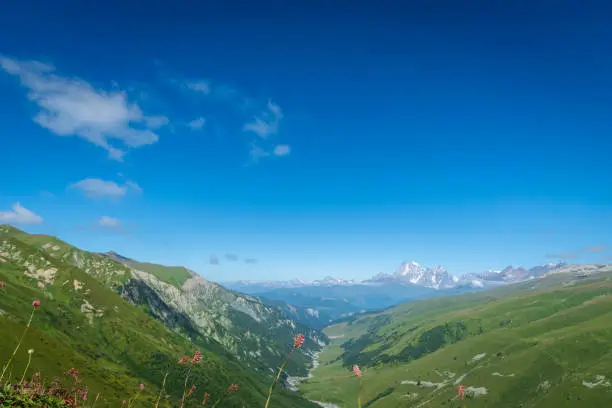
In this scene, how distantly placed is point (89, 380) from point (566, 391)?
243 m

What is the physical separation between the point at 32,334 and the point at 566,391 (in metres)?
278

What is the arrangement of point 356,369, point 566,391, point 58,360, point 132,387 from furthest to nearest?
Result: point 566,391 < point 132,387 < point 58,360 < point 356,369

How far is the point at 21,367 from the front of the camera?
114875 mm

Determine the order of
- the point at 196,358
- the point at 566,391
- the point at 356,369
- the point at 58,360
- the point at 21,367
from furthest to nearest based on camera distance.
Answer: the point at 566,391, the point at 58,360, the point at 21,367, the point at 196,358, the point at 356,369

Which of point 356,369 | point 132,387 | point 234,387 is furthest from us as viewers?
point 132,387

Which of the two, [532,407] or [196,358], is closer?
[196,358]

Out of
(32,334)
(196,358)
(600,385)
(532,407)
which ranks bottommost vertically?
(532,407)

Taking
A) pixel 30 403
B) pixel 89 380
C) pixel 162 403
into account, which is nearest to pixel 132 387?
Result: pixel 162 403

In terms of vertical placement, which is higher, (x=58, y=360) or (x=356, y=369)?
(x=356, y=369)

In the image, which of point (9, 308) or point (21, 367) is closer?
point (21, 367)

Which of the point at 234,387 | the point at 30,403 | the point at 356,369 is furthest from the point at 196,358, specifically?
the point at 30,403

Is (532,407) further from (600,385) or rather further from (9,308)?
(9,308)

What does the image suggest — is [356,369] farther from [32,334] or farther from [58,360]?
[32,334]

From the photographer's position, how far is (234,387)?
12.9 meters
